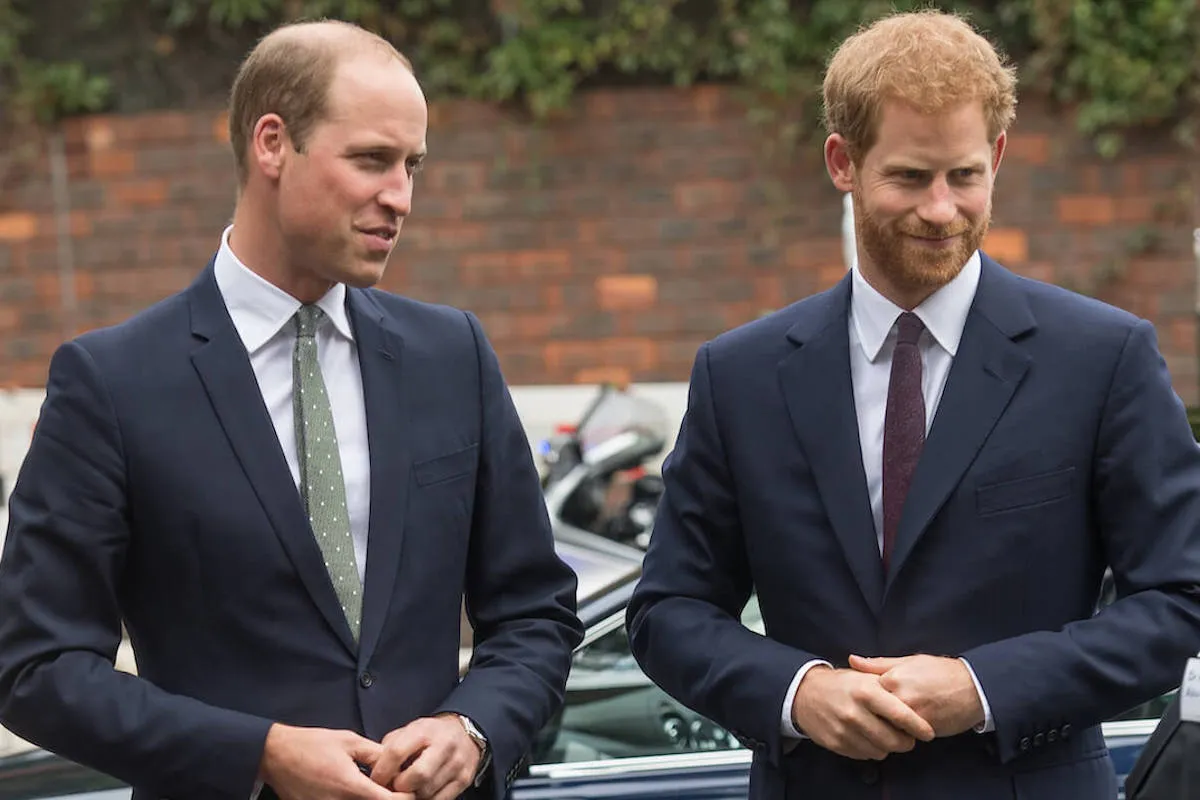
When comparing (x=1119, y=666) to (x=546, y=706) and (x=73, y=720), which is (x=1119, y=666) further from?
(x=73, y=720)

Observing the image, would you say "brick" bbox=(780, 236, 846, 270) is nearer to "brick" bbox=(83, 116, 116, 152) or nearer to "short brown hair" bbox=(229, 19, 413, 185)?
"brick" bbox=(83, 116, 116, 152)

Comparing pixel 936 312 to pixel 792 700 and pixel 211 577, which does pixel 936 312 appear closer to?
pixel 792 700

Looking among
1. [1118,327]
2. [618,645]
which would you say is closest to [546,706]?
[1118,327]

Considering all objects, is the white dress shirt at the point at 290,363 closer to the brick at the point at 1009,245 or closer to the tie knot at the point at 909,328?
the tie knot at the point at 909,328

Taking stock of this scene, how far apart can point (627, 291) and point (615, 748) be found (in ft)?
14.7

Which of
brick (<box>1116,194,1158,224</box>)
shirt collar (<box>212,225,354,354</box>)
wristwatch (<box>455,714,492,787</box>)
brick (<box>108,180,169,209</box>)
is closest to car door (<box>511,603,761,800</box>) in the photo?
wristwatch (<box>455,714,492,787</box>)

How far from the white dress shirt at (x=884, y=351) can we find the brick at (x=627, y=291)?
5.38 metres

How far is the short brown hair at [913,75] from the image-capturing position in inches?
95.5

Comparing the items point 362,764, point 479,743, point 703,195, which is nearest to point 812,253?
point 703,195

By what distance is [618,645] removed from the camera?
3928 mm

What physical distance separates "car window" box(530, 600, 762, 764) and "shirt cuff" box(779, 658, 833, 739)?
1.13 m

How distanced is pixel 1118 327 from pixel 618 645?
5.64 ft

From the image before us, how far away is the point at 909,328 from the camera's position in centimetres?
256

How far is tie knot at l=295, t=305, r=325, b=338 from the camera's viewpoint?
2555mm
